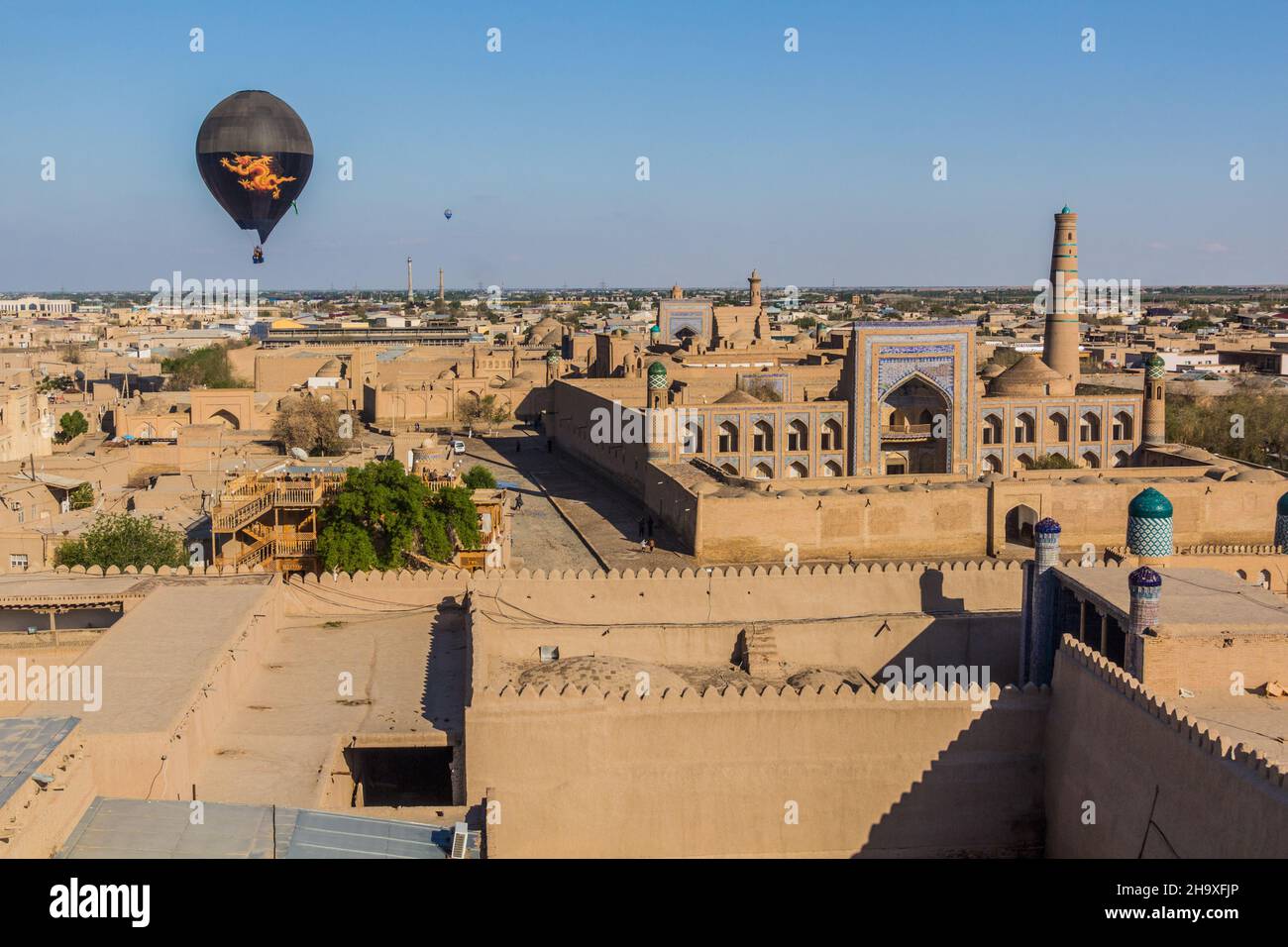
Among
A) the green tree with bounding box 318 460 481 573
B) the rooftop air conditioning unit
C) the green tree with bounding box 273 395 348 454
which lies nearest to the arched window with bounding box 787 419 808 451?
the green tree with bounding box 273 395 348 454

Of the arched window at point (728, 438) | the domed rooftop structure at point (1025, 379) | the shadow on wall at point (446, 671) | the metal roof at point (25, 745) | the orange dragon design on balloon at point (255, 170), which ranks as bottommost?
the shadow on wall at point (446, 671)

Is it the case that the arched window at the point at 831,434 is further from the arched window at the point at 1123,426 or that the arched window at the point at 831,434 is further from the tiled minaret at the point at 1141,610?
the tiled minaret at the point at 1141,610

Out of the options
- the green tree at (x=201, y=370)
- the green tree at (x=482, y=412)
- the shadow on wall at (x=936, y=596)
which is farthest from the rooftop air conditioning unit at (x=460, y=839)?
the green tree at (x=201, y=370)

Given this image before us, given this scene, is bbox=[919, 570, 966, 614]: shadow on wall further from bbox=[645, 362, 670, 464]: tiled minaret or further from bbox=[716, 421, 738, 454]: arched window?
bbox=[716, 421, 738, 454]: arched window

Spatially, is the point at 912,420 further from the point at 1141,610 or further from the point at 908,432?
the point at 1141,610

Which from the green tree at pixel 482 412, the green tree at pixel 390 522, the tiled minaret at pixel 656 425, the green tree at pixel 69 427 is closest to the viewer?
the green tree at pixel 390 522

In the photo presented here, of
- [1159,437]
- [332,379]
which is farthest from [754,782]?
[332,379]
